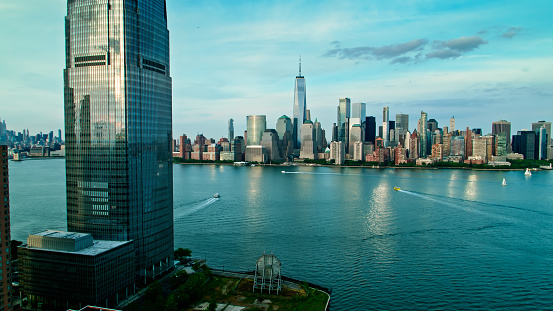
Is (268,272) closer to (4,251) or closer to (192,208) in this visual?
(4,251)

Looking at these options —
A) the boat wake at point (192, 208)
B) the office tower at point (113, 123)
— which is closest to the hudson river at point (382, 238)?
the boat wake at point (192, 208)

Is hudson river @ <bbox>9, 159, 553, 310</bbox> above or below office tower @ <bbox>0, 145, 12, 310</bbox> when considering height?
below

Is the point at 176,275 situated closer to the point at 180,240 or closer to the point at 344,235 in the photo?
the point at 180,240

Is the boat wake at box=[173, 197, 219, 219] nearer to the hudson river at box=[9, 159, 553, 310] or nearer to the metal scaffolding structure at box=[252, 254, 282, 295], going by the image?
the hudson river at box=[9, 159, 553, 310]

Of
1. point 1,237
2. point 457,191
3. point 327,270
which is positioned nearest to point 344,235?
point 327,270

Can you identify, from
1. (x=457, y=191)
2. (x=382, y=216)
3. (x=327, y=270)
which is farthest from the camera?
(x=457, y=191)

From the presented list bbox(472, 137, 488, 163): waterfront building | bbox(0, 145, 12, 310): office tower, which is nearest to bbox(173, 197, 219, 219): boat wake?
bbox(0, 145, 12, 310): office tower

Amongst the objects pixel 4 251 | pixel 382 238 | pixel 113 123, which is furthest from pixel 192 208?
pixel 4 251
